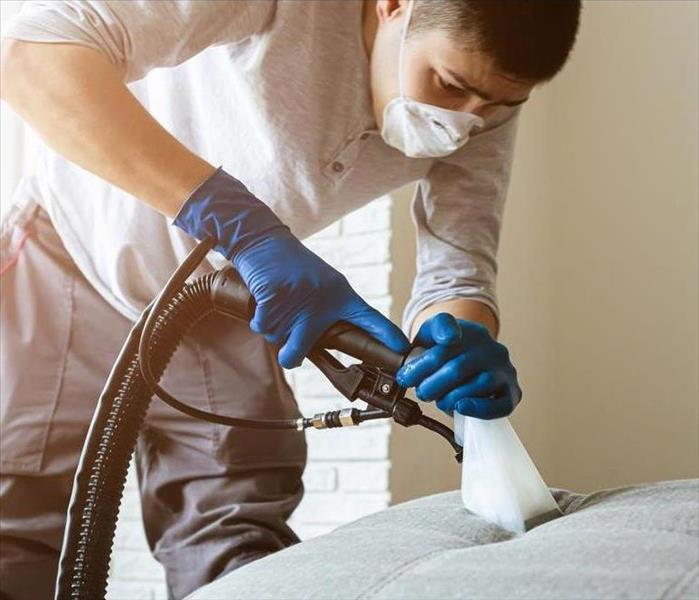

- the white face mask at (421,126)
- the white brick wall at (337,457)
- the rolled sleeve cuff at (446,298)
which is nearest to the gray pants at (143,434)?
A: the rolled sleeve cuff at (446,298)

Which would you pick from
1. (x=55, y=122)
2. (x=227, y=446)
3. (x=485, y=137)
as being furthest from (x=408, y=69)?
(x=227, y=446)

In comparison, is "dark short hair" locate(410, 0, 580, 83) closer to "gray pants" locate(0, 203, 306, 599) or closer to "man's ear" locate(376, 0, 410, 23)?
"man's ear" locate(376, 0, 410, 23)

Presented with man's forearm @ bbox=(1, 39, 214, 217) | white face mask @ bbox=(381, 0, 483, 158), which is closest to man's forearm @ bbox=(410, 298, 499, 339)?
white face mask @ bbox=(381, 0, 483, 158)

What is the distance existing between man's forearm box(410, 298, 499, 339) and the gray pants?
246 mm

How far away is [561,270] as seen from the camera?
2.79 metres

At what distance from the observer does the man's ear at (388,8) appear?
1189 mm

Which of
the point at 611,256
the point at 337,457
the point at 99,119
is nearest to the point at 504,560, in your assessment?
the point at 99,119

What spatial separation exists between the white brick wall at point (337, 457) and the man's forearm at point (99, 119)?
1.15 m

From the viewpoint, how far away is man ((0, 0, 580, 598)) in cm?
100

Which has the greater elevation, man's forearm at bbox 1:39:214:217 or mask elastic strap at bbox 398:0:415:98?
mask elastic strap at bbox 398:0:415:98

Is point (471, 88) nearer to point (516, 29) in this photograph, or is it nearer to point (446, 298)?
point (516, 29)

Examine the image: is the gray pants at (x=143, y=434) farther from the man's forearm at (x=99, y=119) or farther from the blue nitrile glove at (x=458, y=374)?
the blue nitrile glove at (x=458, y=374)

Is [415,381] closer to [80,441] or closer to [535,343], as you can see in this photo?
[80,441]

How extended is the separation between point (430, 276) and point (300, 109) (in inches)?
12.8
